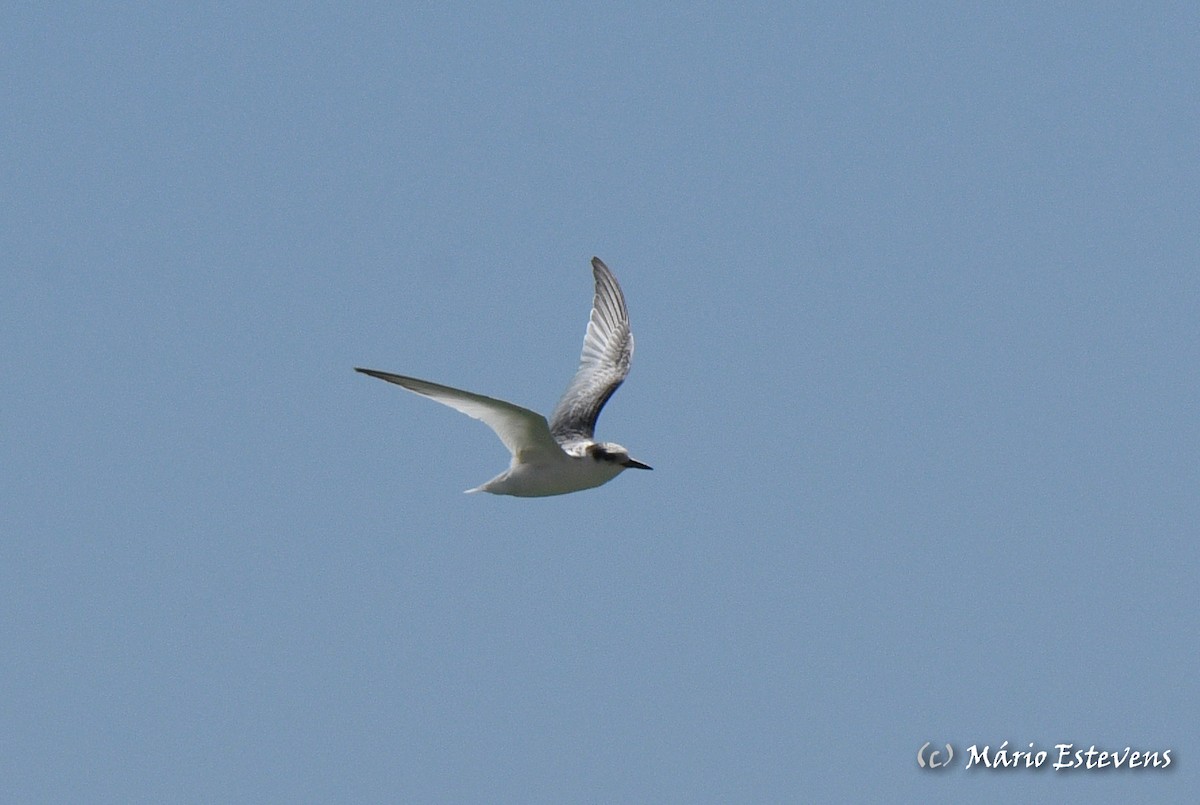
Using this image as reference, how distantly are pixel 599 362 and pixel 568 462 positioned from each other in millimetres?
5306

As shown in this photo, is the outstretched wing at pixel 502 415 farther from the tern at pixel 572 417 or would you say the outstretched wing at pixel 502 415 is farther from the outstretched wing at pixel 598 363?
the outstretched wing at pixel 598 363

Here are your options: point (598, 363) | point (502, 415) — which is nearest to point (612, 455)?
point (502, 415)

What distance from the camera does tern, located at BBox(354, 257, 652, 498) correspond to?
20.8 meters

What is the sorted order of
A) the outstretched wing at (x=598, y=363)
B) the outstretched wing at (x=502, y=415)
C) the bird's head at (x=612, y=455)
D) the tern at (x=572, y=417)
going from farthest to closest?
the outstretched wing at (x=598, y=363) → the bird's head at (x=612, y=455) → the tern at (x=572, y=417) → the outstretched wing at (x=502, y=415)

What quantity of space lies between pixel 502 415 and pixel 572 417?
5.35 metres

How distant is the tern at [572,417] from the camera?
20828mm

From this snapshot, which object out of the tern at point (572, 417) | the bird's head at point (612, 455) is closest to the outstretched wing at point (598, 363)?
the tern at point (572, 417)

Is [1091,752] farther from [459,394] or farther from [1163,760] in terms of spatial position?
[459,394]

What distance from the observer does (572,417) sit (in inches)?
1043

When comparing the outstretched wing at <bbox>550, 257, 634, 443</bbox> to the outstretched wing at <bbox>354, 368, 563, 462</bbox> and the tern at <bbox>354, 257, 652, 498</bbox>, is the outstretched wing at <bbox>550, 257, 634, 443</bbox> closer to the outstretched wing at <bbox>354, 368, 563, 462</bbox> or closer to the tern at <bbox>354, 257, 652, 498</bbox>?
the tern at <bbox>354, 257, 652, 498</bbox>

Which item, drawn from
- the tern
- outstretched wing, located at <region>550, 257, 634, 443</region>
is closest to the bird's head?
the tern

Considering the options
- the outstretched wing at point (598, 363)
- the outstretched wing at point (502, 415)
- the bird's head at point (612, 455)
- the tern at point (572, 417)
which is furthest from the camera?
the outstretched wing at point (598, 363)

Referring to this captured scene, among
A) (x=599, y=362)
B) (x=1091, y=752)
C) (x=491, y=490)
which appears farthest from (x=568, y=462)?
(x=1091, y=752)

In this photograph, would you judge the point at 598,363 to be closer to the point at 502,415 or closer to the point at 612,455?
the point at 612,455
